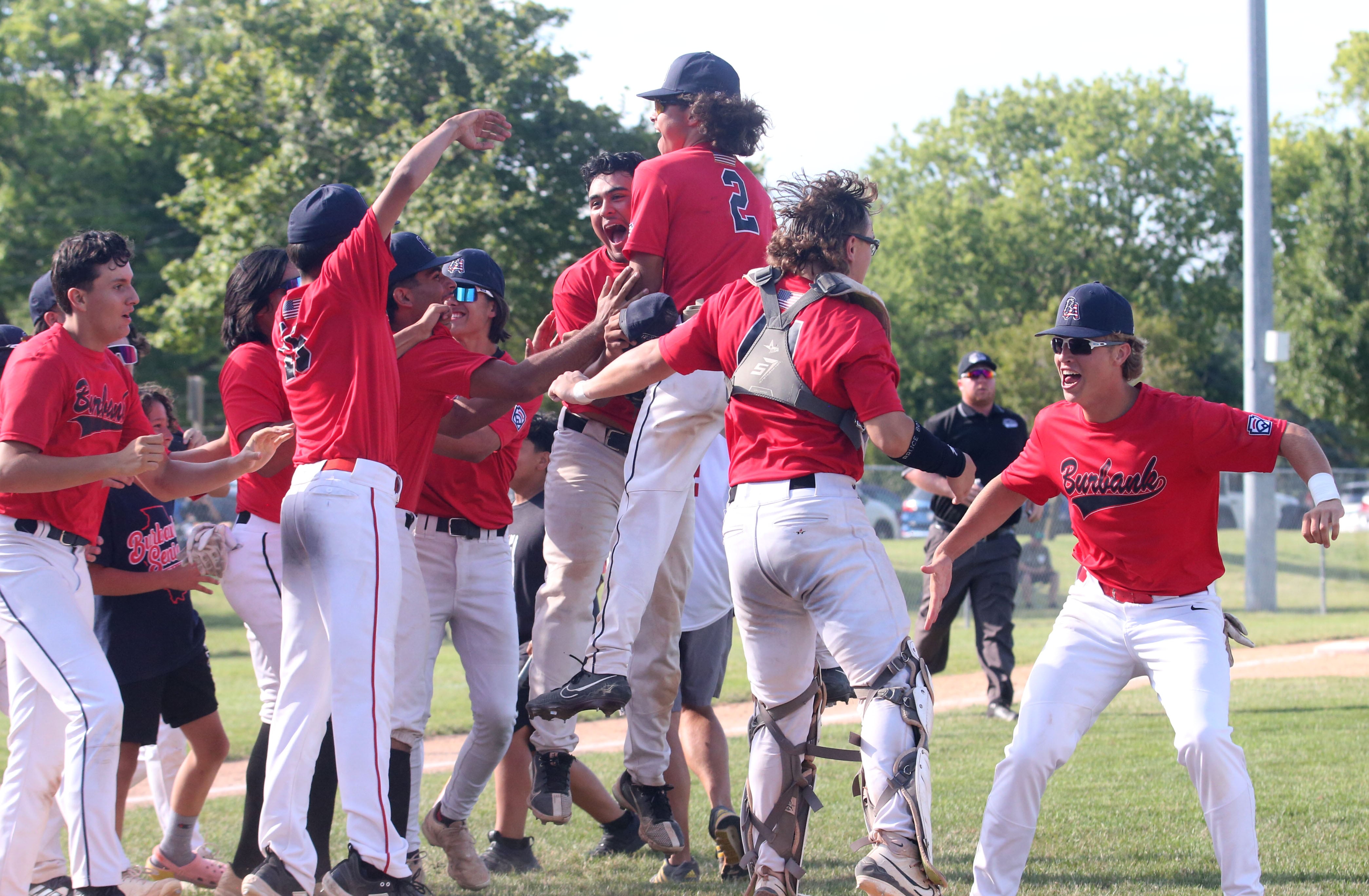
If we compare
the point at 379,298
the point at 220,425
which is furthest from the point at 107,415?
the point at 220,425

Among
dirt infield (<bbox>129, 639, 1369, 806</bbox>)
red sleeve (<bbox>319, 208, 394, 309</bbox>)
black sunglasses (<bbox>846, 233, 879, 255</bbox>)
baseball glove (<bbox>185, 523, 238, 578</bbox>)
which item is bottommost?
Answer: dirt infield (<bbox>129, 639, 1369, 806</bbox>)

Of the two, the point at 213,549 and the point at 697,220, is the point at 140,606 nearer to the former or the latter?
the point at 213,549

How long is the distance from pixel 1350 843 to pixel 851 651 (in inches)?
120

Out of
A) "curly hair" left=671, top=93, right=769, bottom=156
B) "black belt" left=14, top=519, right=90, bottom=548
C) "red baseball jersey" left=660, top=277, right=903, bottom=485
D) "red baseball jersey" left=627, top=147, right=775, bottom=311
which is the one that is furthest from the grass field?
"curly hair" left=671, top=93, right=769, bottom=156

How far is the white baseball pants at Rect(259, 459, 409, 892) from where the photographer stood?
4.12 m

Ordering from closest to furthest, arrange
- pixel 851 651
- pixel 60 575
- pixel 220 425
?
1. pixel 851 651
2. pixel 60 575
3. pixel 220 425

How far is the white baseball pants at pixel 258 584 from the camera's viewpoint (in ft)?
16.6

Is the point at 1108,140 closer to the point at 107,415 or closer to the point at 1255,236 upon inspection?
the point at 1255,236

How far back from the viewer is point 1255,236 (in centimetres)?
1847

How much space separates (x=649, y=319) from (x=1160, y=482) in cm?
204

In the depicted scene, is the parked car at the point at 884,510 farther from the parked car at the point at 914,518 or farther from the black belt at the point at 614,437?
the black belt at the point at 614,437

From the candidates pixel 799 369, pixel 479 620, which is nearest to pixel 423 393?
pixel 479 620

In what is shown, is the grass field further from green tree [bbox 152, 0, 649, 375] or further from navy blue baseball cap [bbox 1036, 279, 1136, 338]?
green tree [bbox 152, 0, 649, 375]

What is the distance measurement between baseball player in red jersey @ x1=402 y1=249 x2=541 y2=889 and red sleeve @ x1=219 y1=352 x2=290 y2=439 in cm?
74
